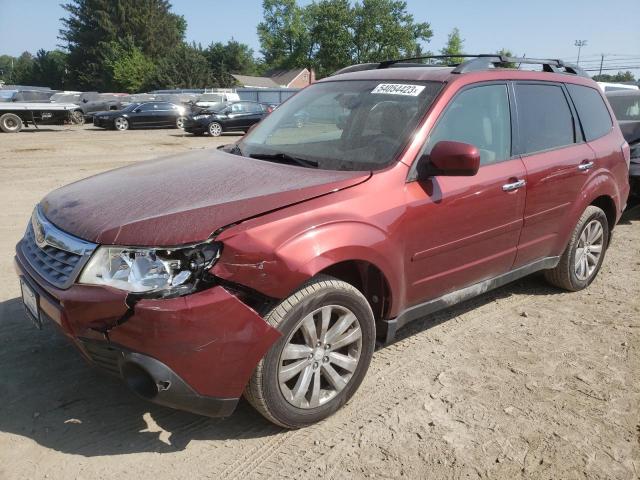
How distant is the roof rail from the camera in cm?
366

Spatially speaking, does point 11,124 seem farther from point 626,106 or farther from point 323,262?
point 323,262

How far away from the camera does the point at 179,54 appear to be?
6612 cm

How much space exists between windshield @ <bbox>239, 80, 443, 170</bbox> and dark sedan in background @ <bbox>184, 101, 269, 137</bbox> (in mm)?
18509

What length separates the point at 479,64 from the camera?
3723 mm

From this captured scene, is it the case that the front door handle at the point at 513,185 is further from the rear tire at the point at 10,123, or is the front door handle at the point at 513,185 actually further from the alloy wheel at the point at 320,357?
the rear tire at the point at 10,123

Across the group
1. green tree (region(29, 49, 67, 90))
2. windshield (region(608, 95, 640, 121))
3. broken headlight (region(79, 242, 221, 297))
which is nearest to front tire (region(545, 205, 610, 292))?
broken headlight (region(79, 242, 221, 297))

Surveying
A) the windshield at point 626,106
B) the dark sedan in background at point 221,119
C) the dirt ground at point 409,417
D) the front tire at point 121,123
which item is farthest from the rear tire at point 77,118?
the dirt ground at point 409,417

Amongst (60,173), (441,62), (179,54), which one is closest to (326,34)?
(179,54)

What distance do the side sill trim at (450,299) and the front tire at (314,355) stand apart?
0.23 m

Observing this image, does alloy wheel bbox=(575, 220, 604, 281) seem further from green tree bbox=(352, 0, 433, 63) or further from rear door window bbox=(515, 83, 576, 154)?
green tree bbox=(352, 0, 433, 63)

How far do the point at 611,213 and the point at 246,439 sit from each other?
3910 millimetres

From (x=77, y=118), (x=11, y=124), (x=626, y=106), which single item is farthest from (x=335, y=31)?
(x=626, y=106)

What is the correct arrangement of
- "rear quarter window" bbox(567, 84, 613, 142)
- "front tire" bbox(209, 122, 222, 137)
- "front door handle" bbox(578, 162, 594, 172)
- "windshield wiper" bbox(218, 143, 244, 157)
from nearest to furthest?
1. "windshield wiper" bbox(218, 143, 244, 157)
2. "front door handle" bbox(578, 162, 594, 172)
3. "rear quarter window" bbox(567, 84, 613, 142)
4. "front tire" bbox(209, 122, 222, 137)

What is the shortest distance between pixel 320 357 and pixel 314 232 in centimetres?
67
